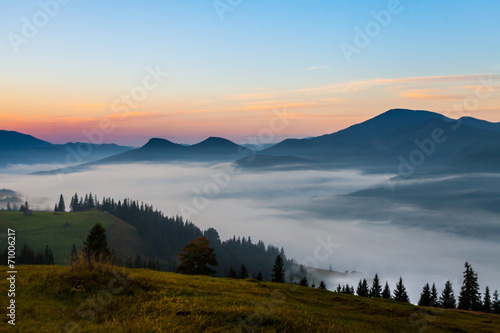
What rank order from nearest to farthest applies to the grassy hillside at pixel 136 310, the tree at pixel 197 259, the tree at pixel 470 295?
the grassy hillside at pixel 136 310, the tree at pixel 197 259, the tree at pixel 470 295

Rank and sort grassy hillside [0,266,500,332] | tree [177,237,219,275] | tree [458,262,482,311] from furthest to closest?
1. tree [458,262,482,311]
2. tree [177,237,219,275]
3. grassy hillside [0,266,500,332]

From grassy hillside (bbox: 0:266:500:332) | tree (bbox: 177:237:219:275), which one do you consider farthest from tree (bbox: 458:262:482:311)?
grassy hillside (bbox: 0:266:500:332)

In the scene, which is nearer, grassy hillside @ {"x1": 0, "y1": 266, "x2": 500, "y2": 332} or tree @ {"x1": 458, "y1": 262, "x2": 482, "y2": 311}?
grassy hillside @ {"x1": 0, "y1": 266, "x2": 500, "y2": 332}

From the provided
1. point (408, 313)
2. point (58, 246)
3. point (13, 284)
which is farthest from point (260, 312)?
point (58, 246)

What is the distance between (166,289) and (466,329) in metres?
23.6

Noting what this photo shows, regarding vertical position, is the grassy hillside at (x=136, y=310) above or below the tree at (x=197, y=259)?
above

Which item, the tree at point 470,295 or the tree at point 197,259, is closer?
the tree at point 197,259

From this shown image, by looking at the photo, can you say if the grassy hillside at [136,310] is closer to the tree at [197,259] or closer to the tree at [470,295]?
the tree at [197,259]

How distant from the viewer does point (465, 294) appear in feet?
228

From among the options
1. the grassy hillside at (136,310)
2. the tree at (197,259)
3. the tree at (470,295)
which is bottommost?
the tree at (470,295)

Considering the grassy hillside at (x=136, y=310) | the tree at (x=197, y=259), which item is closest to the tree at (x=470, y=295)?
the tree at (x=197, y=259)

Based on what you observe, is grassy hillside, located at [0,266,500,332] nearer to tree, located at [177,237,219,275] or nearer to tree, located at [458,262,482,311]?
tree, located at [177,237,219,275]

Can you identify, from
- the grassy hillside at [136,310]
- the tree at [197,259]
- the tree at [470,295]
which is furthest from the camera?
the tree at [470,295]

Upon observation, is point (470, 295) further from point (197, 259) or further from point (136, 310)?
point (136, 310)
